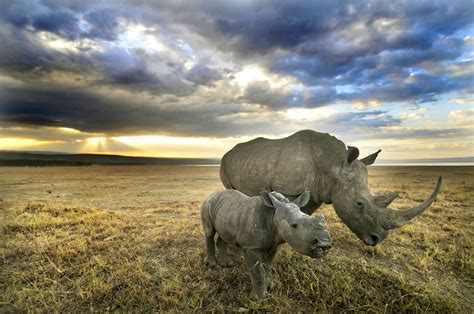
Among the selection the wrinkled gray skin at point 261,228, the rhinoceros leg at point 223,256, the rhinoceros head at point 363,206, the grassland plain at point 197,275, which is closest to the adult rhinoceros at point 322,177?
the rhinoceros head at point 363,206

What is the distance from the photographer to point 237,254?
19.3 ft

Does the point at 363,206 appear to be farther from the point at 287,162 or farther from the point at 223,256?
the point at 223,256

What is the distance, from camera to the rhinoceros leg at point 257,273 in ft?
13.6

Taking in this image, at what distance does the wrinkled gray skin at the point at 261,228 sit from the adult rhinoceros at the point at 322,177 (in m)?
1.39

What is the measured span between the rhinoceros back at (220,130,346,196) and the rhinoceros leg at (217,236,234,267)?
1523 mm

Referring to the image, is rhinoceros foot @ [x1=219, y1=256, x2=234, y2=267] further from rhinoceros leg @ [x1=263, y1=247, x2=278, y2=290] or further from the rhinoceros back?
the rhinoceros back

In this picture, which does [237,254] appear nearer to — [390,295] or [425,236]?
[390,295]

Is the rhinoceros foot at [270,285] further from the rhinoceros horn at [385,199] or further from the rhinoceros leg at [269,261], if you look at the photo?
the rhinoceros horn at [385,199]

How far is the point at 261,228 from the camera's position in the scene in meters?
4.06

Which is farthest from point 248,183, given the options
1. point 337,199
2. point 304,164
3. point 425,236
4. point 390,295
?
point 425,236

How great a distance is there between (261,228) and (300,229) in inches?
32.7

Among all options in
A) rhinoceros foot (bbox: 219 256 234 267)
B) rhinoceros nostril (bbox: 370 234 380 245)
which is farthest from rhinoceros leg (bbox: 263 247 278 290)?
rhinoceros nostril (bbox: 370 234 380 245)

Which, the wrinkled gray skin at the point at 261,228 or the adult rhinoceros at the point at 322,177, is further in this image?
the adult rhinoceros at the point at 322,177

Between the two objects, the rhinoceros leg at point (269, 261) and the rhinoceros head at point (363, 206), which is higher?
the rhinoceros head at point (363, 206)
